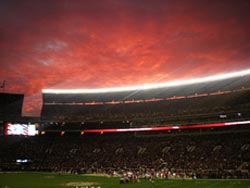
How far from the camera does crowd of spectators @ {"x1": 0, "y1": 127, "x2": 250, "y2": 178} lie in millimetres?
46688

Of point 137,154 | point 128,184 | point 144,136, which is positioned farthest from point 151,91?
point 128,184

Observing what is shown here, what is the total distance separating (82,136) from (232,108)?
122ft

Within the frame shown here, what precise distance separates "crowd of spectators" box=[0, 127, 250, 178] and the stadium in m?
0.16

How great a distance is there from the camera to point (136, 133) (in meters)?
69.1

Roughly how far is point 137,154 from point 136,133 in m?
10.2

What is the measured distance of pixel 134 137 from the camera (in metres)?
68.2

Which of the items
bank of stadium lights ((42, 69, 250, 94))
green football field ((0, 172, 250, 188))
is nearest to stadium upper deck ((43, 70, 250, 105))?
bank of stadium lights ((42, 69, 250, 94))

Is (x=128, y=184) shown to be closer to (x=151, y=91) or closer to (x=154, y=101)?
(x=154, y=101)

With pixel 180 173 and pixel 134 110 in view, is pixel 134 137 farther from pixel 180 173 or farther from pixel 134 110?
pixel 180 173

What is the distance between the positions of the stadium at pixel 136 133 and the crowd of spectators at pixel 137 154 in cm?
16

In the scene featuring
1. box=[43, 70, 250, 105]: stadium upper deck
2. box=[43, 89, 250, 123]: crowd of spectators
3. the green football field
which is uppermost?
box=[43, 70, 250, 105]: stadium upper deck

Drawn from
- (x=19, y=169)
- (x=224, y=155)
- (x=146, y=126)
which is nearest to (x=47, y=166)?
(x=19, y=169)

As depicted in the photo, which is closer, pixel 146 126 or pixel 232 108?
pixel 232 108

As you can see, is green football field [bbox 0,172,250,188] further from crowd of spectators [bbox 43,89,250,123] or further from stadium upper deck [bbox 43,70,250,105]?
stadium upper deck [bbox 43,70,250,105]
